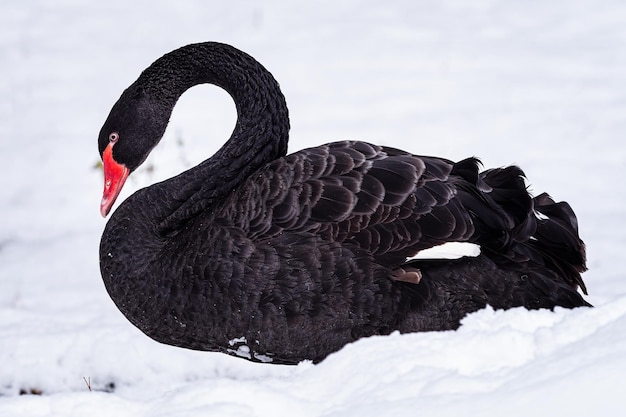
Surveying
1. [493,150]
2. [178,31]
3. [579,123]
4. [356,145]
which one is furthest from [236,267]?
[178,31]

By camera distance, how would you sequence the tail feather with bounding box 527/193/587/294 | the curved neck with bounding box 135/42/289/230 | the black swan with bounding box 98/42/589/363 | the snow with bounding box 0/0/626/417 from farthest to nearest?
the curved neck with bounding box 135/42/289/230 < the tail feather with bounding box 527/193/587/294 < the black swan with bounding box 98/42/589/363 < the snow with bounding box 0/0/626/417

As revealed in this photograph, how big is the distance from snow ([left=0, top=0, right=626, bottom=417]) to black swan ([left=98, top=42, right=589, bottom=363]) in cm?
61

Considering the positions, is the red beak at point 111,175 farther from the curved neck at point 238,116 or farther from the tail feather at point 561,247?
the tail feather at point 561,247

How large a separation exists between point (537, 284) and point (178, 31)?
18.4ft

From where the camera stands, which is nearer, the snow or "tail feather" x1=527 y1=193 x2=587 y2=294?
the snow

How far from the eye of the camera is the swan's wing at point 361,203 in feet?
11.7

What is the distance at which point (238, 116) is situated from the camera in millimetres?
4270

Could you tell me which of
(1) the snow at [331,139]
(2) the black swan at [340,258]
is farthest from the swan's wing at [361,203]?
(1) the snow at [331,139]

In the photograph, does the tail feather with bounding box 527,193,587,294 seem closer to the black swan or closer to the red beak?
the black swan

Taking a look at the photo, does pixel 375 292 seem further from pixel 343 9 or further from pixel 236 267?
pixel 343 9

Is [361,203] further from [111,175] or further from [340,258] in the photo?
[111,175]

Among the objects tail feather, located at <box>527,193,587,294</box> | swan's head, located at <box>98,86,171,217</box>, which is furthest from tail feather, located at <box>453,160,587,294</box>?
swan's head, located at <box>98,86,171,217</box>

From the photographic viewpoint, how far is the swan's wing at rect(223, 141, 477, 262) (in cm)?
358

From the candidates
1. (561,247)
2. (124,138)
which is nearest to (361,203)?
(561,247)
